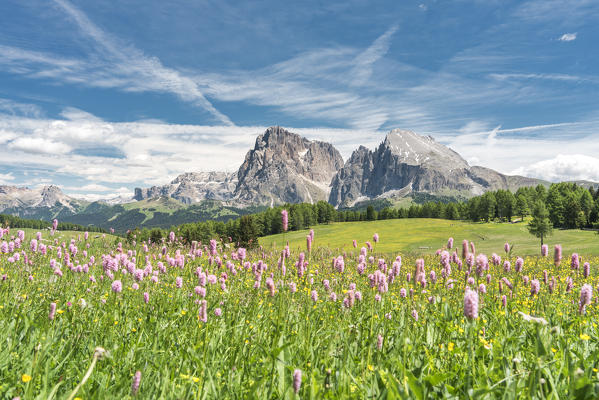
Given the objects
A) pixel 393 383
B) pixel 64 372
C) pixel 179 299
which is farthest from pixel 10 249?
pixel 393 383

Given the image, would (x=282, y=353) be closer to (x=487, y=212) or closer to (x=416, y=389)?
(x=416, y=389)

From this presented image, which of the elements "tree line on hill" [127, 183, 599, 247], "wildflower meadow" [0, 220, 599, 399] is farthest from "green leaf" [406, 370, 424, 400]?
"tree line on hill" [127, 183, 599, 247]

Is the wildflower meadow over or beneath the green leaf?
beneath

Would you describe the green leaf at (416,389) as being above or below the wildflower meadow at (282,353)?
above

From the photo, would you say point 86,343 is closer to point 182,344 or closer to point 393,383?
point 182,344

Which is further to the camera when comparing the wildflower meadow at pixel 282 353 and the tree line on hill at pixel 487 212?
the tree line on hill at pixel 487 212

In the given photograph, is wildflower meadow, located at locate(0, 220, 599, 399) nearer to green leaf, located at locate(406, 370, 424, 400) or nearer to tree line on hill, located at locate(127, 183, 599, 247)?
green leaf, located at locate(406, 370, 424, 400)

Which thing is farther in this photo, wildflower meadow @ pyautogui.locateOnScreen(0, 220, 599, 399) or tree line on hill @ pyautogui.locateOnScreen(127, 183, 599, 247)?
tree line on hill @ pyautogui.locateOnScreen(127, 183, 599, 247)

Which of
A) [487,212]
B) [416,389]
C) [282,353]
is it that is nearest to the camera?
[416,389]

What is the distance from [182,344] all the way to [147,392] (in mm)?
1296

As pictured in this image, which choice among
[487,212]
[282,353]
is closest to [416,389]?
[282,353]

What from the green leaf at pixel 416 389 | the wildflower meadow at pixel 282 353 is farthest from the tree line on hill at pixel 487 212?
the green leaf at pixel 416 389

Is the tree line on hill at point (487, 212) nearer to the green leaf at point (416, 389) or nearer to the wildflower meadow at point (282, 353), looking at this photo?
the wildflower meadow at point (282, 353)

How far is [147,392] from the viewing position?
8.70 feet
